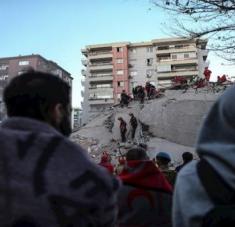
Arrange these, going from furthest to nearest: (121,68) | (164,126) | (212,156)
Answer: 1. (121,68)
2. (164,126)
3. (212,156)

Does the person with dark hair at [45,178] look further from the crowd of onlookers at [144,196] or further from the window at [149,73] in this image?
the window at [149,73]

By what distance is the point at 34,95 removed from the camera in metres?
2.18

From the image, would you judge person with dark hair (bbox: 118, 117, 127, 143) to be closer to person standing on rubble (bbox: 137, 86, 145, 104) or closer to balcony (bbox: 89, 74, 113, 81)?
person standing on rubble (bbox: 137, 86, 145, 104)

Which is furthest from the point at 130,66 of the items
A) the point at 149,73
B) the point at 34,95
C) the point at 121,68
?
the point at 34,95

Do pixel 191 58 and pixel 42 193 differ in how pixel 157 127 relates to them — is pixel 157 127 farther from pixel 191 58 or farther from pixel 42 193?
pixel 191 58

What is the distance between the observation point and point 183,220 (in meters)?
1.59

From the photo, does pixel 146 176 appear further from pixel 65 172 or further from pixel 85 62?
pixel 85 62

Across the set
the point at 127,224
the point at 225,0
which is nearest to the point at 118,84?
the point at 225,0

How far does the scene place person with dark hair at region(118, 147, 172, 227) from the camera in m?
3.30

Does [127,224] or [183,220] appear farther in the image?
[127,224]

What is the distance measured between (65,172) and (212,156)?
74 cm

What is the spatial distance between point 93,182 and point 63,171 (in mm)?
140

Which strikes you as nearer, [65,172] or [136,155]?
[65,172]

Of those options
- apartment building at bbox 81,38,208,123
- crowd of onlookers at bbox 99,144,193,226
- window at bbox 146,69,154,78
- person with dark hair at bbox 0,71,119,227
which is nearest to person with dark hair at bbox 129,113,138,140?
crowd of onlookers at bbox 99,144,193,226
